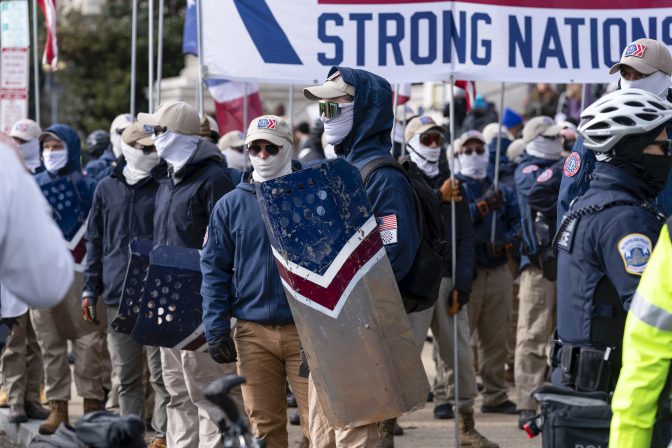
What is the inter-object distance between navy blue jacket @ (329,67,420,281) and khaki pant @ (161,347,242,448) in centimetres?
181

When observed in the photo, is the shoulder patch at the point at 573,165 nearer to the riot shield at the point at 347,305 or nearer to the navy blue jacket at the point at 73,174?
the riot shield at the point at 347,305

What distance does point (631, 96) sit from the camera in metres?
5.36

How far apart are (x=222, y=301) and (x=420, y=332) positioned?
2.41 metres

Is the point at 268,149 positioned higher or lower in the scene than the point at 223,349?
higher

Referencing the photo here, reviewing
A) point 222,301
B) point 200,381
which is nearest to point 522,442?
point 200,381

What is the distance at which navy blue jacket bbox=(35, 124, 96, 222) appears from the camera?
10555 millimetres

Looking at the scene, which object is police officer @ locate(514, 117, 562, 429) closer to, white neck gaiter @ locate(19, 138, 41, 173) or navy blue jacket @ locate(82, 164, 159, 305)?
navy blue jacket @ locate(82, 164, 159, 305)

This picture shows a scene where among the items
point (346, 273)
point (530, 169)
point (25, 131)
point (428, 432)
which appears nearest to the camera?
point (346, 273)

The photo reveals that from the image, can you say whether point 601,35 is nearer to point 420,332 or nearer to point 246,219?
point 420,332

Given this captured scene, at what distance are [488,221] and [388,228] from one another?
4575 mm

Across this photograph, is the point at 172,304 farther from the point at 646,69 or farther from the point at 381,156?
the point at 646,69

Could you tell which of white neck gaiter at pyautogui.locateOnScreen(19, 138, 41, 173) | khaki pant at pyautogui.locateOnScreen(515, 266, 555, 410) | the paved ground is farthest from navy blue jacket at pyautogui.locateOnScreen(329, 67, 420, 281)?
white neck gaiter at pyautogui.locateOnScreen(19, 138, 41, 173)

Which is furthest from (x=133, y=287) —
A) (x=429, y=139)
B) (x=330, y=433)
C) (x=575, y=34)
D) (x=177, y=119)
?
(x=575, y=34)

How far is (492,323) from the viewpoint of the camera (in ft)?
35.4
